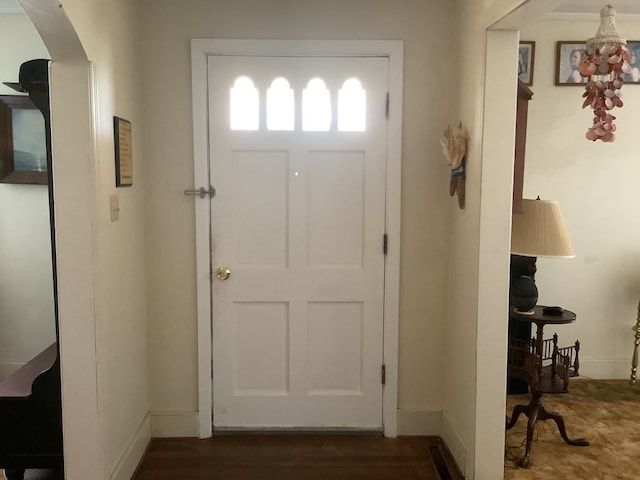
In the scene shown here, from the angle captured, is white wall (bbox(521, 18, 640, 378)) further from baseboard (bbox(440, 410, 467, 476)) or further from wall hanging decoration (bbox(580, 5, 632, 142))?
baseboard (bbox(440, 410, 467, 476))

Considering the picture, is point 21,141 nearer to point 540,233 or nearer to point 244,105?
point 244,105

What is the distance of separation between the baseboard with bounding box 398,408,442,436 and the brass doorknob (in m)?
1.19

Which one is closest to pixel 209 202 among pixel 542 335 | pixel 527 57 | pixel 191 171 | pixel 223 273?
pixel 191 171

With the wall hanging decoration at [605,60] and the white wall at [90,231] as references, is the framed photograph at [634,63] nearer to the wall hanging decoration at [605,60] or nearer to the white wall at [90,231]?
the wall hanging decoration at [605,60]

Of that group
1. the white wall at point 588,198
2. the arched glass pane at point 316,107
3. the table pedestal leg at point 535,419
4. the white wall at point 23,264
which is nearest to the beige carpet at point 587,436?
the table pedestal leg at point 535,419

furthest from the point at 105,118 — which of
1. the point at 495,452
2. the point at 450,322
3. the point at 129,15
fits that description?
the point at 495,452

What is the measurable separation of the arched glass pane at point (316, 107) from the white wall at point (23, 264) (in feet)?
→ 5.95

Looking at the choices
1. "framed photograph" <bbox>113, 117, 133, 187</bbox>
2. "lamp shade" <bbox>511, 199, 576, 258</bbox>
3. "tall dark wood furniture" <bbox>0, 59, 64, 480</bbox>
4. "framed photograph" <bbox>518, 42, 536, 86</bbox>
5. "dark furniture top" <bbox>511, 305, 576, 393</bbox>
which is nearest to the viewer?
"tall dark wood furniture" <bbox>0, 59, 64, 480</bbox>

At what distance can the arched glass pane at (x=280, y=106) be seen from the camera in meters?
2.95

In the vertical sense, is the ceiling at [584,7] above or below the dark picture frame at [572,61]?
above

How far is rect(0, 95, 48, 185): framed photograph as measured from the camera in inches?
137

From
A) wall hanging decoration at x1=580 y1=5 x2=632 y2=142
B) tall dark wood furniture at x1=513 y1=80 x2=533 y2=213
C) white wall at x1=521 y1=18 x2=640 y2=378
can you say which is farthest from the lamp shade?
white wall at x1=521 y1=18 x2=640 y2=378

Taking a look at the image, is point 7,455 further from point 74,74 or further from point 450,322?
point 450,322

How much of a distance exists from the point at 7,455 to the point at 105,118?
1.46 meters
